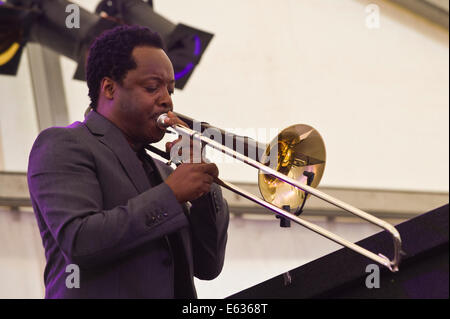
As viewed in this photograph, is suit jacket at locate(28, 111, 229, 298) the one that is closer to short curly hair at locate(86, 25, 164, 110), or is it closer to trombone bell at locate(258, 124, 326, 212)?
short curly hair at locate(86, 25, 164, 110)

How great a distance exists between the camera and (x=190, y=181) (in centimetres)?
201


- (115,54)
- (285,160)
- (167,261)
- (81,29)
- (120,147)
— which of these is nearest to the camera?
(167,261)

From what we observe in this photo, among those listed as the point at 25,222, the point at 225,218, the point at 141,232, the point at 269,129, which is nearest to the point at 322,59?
the point at 269,129

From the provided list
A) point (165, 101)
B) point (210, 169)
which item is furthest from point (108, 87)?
point (210, 169)

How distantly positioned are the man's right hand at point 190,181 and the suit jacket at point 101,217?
0.03 metres

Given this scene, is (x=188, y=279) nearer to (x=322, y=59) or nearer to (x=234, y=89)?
(x=234, y=89)

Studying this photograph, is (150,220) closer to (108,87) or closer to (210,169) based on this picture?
(210,169)

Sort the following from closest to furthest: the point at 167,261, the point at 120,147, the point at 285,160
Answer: the point at 167,261 < the point at 120,147 < the point at 285,160

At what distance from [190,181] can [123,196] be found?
0.22 meters

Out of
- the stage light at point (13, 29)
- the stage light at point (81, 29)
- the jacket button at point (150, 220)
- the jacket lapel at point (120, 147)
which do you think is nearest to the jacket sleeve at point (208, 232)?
the jacket lapel at point (120, 147)

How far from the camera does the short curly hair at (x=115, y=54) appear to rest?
2316 mm

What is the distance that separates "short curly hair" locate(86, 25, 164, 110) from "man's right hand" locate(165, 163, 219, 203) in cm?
46

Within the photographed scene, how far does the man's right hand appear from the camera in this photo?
200cm
